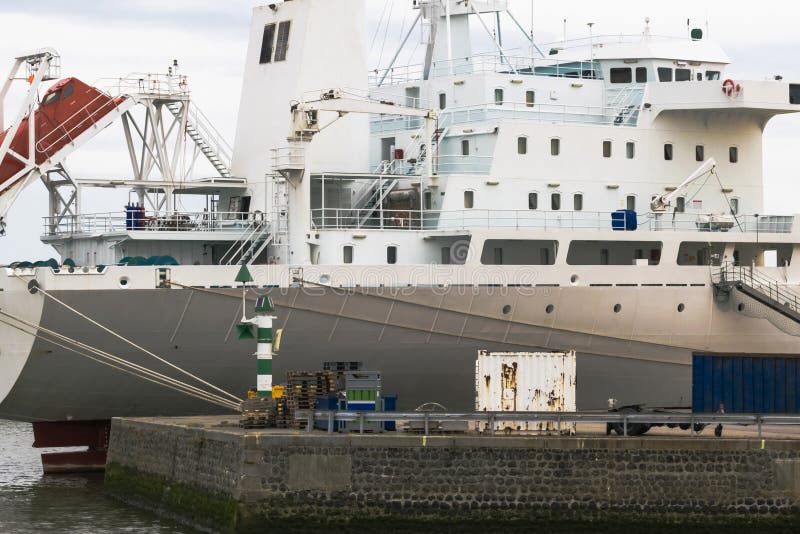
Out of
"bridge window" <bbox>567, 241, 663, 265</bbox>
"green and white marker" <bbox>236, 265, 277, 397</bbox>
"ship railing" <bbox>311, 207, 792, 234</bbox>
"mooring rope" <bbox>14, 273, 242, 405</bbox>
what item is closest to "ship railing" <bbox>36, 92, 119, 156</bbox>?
"mooring rope" <bbox>14, 273, 242, 405</bbox>

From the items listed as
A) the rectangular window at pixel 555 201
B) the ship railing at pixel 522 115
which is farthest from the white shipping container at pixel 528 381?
the ship railing at pixel 522 115

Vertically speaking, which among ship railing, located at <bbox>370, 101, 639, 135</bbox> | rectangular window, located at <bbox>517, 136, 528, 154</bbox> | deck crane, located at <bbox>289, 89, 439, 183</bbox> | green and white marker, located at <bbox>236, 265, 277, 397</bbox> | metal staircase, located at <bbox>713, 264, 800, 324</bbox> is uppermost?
ship railing, located at <bbox>370, 101, 639, 135</bbox>

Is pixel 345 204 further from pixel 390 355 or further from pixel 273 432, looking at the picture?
pixel 273 432

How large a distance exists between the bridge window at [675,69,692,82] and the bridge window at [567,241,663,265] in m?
5.75

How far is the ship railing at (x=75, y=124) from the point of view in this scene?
3512cm

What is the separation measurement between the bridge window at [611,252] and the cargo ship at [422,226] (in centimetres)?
6

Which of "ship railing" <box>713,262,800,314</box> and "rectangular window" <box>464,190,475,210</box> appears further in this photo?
"ship railing" <box>713,262,800,314</box>

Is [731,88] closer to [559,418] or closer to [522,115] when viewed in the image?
[522,115]

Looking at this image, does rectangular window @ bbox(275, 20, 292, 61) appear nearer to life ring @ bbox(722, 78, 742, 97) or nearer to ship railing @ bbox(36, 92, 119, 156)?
ship railing @ bbox(36, 92, 119, 156)

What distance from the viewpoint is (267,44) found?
38094 millimetres

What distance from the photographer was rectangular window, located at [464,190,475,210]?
36.4m

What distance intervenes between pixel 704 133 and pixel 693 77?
1.90m

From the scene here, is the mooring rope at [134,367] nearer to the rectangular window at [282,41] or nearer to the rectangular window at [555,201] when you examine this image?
the rectangular window at [282,41]

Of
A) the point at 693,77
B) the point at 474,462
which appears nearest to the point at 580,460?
the point at 474,462
